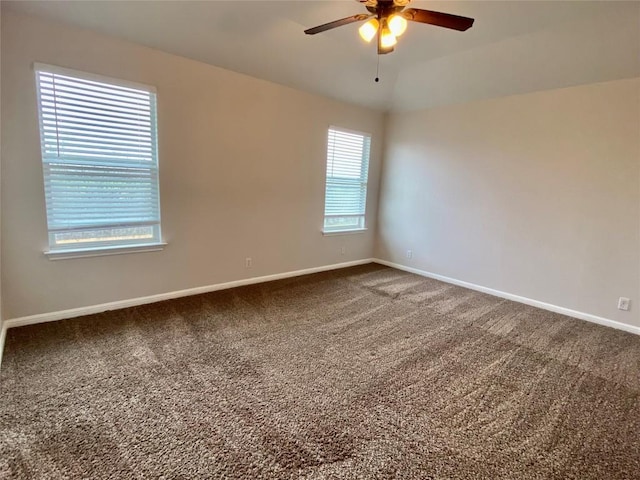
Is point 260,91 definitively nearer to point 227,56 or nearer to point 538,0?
point 227,56

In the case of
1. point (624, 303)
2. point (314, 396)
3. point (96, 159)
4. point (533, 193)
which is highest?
point (96, 159)

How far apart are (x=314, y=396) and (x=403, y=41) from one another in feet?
11.5

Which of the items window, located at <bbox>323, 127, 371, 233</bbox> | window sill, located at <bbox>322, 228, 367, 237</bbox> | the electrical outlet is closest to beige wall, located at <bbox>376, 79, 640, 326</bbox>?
the electrical outlet

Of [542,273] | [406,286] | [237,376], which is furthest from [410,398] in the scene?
[542,273]

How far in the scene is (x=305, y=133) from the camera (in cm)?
434

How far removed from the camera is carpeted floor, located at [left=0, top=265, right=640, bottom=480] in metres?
1.59

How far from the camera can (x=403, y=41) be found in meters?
3.42

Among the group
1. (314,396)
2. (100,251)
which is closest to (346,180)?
(100,251)

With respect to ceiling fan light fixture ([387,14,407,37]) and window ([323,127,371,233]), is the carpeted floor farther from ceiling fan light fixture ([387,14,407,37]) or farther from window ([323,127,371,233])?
ceiling fan light fixture ([387,14,407,37])

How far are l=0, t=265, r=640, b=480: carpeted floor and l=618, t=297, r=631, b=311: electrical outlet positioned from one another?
0.30 meters

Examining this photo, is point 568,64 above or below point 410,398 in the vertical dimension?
above

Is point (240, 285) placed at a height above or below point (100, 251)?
below

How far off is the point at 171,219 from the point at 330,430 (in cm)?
263

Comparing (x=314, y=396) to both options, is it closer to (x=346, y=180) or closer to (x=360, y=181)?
(x=346, y=180)
